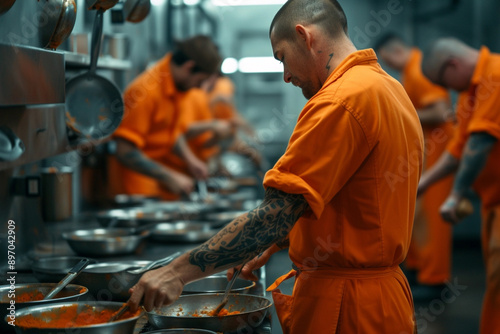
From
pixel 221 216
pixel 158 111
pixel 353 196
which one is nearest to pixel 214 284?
pixel 353 196

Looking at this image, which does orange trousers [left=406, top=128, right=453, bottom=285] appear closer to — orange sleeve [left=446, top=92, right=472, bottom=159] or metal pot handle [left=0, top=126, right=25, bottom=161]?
orange sleeve [left=446, top=92, right=472, bottom=159]

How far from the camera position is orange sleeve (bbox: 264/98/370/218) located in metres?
1.29

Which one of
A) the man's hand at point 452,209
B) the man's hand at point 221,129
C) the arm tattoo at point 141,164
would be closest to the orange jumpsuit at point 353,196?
the man's hand at point 452,209

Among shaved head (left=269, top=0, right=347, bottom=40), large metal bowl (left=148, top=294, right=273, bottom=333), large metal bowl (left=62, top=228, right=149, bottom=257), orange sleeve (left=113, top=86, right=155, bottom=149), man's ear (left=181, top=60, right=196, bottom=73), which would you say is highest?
shaved head (left=269, top=0, right=347, bottom=40)

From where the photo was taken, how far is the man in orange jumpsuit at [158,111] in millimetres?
→ 3613

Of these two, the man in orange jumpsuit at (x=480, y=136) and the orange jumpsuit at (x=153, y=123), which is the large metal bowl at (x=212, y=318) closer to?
the man in orange jumpsuit at (x=480, y=136)

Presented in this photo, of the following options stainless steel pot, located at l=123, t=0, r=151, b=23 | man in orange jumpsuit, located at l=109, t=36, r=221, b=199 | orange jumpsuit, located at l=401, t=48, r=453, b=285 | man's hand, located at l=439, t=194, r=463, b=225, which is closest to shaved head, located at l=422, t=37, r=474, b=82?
man's hand, located at l=439, t=194, r=463, b=225

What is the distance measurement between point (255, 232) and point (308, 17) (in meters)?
0.55

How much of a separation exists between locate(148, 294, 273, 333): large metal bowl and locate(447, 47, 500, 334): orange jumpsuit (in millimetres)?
1712

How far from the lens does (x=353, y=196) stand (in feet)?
4.63

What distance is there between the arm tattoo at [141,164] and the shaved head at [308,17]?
2243 millimetres

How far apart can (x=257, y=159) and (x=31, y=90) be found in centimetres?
346

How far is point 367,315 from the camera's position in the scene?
57.1 inches

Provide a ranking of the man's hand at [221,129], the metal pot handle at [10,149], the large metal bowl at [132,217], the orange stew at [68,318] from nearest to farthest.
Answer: the orange stew at [68,318] → the metal pot handle at [10,149] → the large metal bowl at [132,217] → the man's hand at [221,129]
